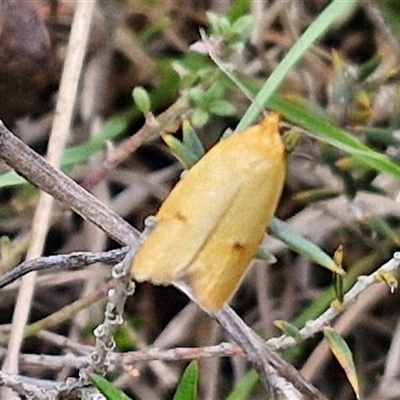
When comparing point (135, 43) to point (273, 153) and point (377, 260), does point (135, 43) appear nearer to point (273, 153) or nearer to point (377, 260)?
point (377, 260)

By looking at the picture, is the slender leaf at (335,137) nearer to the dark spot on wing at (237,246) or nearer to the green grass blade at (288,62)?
the green grass blade at (288,62)

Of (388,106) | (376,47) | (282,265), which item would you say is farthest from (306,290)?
(376,47)

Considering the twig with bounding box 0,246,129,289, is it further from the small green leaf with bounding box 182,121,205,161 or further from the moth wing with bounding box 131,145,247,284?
the small green leaf with bounding box 182,121,205,161

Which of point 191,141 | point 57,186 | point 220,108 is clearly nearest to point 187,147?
point 191,141

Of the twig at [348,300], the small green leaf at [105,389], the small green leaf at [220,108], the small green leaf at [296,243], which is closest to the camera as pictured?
the small green leaf at [105,389]

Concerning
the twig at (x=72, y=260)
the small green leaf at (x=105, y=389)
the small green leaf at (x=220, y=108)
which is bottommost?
the small green leaf at (x=105, y=389)

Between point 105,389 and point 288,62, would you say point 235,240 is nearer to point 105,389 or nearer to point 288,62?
point 105,389

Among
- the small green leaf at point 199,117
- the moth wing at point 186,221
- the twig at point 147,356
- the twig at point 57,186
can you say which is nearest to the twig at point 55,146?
the twig at point 147,356

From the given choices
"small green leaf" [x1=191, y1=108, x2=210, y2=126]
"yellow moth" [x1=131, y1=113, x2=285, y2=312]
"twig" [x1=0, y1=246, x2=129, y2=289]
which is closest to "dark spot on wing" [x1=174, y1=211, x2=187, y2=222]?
"yellow moth" [x1=131, y1=113, x2=285, y2=312]
